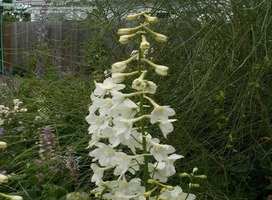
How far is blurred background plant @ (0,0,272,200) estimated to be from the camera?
2.78m

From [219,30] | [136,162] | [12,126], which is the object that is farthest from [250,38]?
[12,126]

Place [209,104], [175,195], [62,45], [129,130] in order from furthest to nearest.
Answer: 1. [62,45]
2. [209,104]
3. [175,195]
4. [129,130]

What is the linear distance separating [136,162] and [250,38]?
1.37 metres

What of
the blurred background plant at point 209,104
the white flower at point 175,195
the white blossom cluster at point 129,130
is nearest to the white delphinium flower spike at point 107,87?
the white blossom cluster at point 129,130

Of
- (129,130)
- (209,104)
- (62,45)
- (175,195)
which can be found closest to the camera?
(129,130)

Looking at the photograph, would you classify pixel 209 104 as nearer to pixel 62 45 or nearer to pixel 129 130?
pixel 129 130

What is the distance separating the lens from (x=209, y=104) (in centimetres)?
288

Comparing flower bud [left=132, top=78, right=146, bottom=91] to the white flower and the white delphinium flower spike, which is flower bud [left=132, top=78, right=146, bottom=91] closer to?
the white delphinium flower spike

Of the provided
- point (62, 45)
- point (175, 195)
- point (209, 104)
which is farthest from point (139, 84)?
point (62, 45)

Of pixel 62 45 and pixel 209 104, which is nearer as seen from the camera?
pixel 209 104

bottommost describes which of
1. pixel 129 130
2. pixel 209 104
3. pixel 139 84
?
pixel 209 104

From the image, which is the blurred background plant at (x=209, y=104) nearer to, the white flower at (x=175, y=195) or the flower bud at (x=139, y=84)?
the white flower at (x=175, y=195)

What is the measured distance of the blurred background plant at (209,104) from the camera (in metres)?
2.78

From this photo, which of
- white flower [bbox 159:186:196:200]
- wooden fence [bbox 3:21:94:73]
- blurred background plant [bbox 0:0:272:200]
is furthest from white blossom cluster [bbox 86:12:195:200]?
wooden fence [bbox 3:21:94:73]
